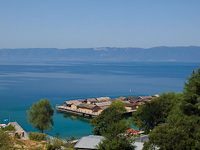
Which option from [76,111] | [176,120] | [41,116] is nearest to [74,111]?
[76,111]

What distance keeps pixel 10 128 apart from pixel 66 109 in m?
22.9

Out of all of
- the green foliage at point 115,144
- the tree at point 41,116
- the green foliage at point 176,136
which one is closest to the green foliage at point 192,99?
the green foliage at point 176,136

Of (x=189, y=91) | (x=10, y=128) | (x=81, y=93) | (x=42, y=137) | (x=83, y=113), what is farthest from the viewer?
(x=81, y=93)

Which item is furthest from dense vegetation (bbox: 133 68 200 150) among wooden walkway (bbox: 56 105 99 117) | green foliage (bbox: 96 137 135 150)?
wooden walkway (bbox: 56 105 99 117)

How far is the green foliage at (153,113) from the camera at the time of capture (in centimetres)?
3073

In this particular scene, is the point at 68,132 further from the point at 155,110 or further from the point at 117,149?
the point at 117,149

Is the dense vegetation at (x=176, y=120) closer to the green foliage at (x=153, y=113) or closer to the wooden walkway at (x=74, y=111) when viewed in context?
the green foliage at (x=153, y=113)

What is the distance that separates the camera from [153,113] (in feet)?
Result: 101

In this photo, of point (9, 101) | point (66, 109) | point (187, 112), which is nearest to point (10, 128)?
point (187, 112)

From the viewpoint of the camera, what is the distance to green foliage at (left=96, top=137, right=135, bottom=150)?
18.7 meters

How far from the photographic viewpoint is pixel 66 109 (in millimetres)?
52000

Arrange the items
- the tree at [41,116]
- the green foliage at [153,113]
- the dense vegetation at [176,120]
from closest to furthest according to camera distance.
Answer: the dense vegetation at [176,120] → the tree at [41,116] → the green foliage at [153,113]

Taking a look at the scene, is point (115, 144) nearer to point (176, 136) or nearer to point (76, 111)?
point (176, 136)

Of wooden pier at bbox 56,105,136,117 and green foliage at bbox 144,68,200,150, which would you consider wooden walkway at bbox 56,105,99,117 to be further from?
green foliage at bbox 144,68,200,150
